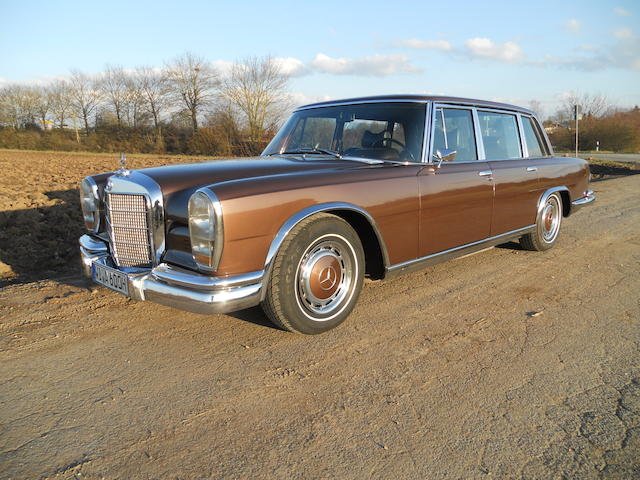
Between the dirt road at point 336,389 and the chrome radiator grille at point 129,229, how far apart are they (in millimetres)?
528

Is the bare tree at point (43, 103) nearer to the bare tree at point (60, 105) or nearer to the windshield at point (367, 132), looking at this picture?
the bare tree at point (60, 105)

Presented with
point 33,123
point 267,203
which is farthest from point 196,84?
point 267,203

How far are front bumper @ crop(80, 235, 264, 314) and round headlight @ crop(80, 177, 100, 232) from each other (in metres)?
0.91

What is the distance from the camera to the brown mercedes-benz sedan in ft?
9.11

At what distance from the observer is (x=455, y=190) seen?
13.3 feet

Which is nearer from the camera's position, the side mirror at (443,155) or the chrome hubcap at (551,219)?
the side mirror at (443,155)

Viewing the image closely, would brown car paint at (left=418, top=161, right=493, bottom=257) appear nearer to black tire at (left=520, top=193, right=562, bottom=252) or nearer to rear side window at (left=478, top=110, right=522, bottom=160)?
rear side window at (left=478, top=110, right=522, bottom=160)

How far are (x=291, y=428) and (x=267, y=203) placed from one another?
4.25 ft

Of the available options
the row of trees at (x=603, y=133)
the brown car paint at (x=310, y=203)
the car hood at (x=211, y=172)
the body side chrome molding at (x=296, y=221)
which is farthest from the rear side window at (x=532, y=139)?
the row of trees at (x=603, y=133)

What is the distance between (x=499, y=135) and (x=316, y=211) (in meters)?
2.81

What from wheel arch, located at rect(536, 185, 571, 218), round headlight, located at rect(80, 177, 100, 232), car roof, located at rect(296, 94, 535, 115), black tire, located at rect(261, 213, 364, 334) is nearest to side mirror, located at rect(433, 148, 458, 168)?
car roof, located at rect(296, 94, 535, 115)

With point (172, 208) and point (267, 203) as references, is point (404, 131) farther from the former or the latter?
point (172, 208)

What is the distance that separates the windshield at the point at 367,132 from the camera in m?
3.95

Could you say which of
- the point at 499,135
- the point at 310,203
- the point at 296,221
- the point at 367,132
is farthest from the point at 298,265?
the point at 499,135
